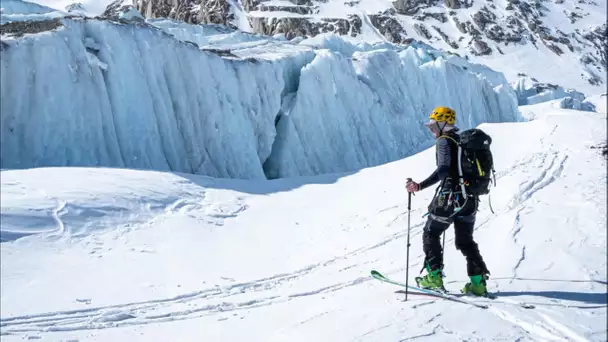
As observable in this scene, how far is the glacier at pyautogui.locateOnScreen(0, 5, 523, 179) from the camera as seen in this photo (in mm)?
13797

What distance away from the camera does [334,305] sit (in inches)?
209

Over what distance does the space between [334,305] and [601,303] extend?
2.34 m

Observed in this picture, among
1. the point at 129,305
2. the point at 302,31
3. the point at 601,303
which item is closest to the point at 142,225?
the point at 129,305

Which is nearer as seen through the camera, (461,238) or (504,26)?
(461,238)

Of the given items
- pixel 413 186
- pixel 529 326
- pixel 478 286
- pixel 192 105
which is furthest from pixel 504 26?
pixel 529 326

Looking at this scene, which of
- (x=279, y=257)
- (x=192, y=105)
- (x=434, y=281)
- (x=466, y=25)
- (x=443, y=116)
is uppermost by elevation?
(x=466, y=25)

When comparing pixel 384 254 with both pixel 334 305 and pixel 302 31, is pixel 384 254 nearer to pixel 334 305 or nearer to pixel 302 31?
pixel 334 305

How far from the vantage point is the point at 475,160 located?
4910 millimetres

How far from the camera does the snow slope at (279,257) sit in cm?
468

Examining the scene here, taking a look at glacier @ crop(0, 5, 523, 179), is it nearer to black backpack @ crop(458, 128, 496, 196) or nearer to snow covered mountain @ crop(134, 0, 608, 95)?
black backpack @ crop(458, 128, 496, 196)

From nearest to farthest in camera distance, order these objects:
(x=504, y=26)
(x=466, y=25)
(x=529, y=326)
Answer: (x=529, y=326)
(x=504, y=26)
(x=466, y=25)

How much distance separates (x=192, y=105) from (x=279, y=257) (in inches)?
424

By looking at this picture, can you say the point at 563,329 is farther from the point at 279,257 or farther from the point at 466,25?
the point at 466,25

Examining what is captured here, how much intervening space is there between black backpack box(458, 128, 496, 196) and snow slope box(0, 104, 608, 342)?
102 centimetres
